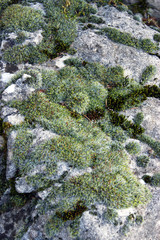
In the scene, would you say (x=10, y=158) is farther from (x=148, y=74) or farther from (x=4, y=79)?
(x=148, y=74)

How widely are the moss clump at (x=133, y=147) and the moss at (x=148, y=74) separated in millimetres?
3896

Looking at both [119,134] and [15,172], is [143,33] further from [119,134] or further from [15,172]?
[15,172]

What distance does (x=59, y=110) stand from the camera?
29.9 ft

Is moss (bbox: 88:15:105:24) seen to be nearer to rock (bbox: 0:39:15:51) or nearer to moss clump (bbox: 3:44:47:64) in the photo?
moss clump (bbox: 3:44:47:64)

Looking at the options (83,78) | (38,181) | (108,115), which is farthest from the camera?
(83,78)

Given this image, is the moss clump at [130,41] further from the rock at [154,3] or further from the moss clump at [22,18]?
the rock at [154,3]

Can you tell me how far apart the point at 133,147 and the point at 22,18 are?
9686 mm

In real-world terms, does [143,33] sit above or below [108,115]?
above

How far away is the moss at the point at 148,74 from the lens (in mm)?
10789

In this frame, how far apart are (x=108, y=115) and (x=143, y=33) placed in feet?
21.1

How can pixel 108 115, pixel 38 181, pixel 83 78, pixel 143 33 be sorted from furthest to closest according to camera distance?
pixel 143 33
pixel 83 78
pixel 108 115
pixel 38 181

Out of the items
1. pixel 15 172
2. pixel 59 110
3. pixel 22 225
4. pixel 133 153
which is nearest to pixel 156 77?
pixel 133 153

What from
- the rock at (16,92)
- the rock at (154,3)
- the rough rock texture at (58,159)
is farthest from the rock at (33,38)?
the rock at (154,3)

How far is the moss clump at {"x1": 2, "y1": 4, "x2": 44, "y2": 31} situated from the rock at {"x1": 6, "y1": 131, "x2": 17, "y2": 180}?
6660 millimetres
